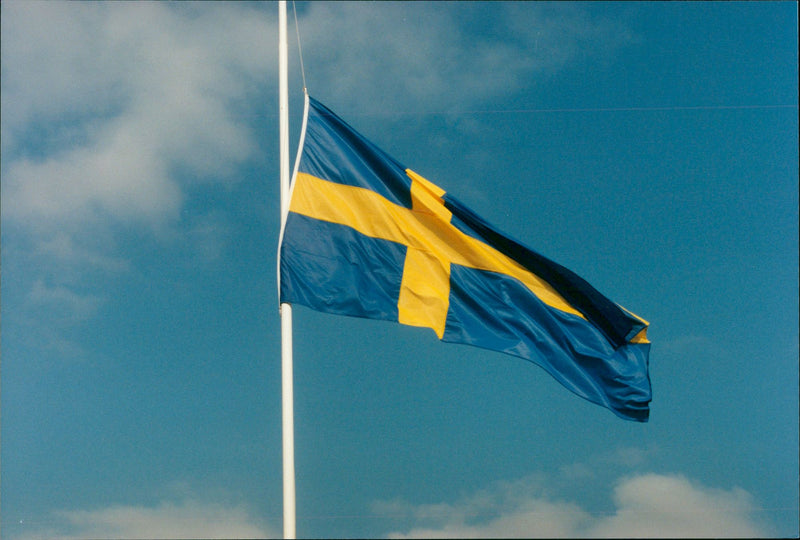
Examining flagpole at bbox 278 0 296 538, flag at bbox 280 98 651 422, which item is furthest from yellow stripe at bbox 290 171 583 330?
flagpole at bbox 278 0 296 538

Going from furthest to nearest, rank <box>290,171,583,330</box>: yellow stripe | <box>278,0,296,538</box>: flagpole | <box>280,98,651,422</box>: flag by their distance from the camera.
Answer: <box>290,171,583,330</box>: yellow stripe, <box>280,98,651,422</box>: flag, <box>278,0,296,538</box>: flagpole

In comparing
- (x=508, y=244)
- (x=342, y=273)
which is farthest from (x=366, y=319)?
(x=508, y=244)

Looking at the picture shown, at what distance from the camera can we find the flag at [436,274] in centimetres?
1116

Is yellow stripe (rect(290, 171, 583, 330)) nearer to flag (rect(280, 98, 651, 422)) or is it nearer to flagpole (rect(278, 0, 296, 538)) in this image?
flag (rect(280, 98, 651, 422))

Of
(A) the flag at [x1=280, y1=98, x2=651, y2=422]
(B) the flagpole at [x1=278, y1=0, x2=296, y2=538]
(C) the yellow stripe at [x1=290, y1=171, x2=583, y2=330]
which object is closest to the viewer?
(B) the flagpole at [x1=278, y1=0, x2=296, y2=538]

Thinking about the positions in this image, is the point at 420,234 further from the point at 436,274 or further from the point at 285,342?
the point at 285,342

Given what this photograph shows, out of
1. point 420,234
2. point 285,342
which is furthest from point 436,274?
point 285,342

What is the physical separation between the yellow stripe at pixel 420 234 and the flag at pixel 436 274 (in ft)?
0.05

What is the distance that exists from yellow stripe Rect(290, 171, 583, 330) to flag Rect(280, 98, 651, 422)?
1 centimetres

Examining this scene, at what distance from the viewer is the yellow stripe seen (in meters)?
11.4

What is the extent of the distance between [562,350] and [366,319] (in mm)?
2782

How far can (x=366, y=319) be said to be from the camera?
1110cm

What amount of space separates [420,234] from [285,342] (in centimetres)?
276

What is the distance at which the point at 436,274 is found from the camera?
466 inches
